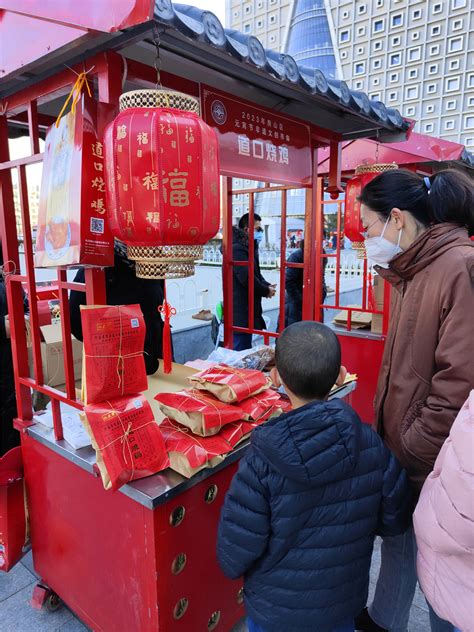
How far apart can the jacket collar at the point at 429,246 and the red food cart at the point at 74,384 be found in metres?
1.02

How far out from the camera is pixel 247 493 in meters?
1.20

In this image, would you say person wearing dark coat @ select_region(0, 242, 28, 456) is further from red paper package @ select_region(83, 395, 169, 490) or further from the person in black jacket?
the person in black jacket

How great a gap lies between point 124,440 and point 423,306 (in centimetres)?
111

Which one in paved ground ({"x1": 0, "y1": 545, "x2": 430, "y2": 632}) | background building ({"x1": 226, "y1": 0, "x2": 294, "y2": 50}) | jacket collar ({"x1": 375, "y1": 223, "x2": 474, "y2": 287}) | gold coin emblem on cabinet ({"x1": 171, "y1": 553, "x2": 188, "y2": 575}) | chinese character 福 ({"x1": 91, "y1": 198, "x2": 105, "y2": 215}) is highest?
background building ({"x1": 226, "y1": 0, "x2": 294, "y2": 50})

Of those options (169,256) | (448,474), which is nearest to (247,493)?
(448,474)

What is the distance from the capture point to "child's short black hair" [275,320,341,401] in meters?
1.20

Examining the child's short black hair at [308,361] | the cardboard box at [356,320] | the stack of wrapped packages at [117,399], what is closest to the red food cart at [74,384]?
the stack of wrapped packages at [117,399]

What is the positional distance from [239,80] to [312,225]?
1.35 meters

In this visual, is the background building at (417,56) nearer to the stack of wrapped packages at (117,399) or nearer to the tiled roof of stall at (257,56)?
the tiled roof of stall at (257,56)

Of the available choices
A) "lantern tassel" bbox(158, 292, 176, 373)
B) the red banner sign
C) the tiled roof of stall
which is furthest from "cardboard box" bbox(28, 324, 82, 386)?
the tiled roof of stall

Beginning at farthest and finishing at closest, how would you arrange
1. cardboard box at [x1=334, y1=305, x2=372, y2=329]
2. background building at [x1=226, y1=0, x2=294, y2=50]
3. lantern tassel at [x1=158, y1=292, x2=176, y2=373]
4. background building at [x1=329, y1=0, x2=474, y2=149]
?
background building at [x1=226, y1=0, x2=294, y2=50]
background building at [x1=329, y1=0, x2=474, y2=149]
cardboard box at [x1=334, y1=305, x2=372, y2=329]
lantern tassel at [x1=158, y1=292, x2=176, y2=373]

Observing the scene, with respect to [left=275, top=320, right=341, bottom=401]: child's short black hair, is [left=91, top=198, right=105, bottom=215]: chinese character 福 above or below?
above

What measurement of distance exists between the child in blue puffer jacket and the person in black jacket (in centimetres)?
267

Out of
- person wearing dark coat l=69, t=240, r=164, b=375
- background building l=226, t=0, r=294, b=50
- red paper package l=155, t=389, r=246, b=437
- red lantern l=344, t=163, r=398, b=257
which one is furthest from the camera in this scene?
background building l=226, t=0, r=294, b=50
